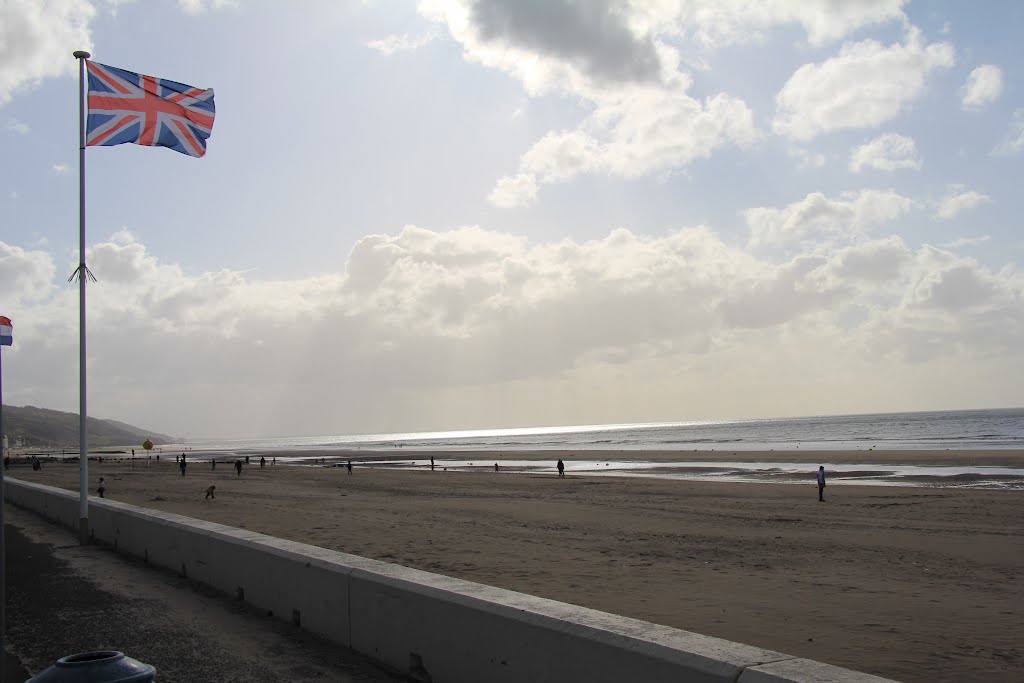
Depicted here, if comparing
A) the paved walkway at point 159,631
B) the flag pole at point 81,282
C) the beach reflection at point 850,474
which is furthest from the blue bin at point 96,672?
the beach reflection at point 850,474

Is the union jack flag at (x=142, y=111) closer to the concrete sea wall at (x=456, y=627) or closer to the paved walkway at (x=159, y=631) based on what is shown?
the paved walkway at (x=159, y=631)

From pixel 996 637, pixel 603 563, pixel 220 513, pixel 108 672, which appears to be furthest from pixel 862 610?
pixel 220 513

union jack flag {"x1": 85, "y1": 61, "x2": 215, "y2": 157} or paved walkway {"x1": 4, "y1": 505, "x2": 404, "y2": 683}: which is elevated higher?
union jack flag {"x1": 85, "y1": 61, "x2": 215, "y2": 157}

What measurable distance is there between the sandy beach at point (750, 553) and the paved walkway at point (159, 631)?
4413 millimetres

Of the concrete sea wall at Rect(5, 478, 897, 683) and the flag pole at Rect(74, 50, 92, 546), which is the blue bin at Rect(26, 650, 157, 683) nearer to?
the concrete sea wall at Rect(5, 478, 897, 683)

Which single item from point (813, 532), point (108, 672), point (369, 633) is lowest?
point (813, 532)

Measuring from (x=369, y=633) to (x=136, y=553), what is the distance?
744 centimetres

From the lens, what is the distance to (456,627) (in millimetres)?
5496

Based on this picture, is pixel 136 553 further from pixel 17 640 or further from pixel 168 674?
pixel 168 674

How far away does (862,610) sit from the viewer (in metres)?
10.3

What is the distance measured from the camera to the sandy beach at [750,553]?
9062 mm

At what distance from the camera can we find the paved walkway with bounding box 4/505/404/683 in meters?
6.41

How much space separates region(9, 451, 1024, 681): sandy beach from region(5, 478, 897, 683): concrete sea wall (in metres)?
1.43

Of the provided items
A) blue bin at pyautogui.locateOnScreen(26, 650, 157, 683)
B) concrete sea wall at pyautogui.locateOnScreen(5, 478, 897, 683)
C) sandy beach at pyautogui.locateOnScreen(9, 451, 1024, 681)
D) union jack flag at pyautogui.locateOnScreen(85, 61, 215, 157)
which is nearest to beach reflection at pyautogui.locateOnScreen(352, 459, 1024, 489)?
A: sandy beach at pyautogui.locateOnScreen(9, 451, 1024, 681)
